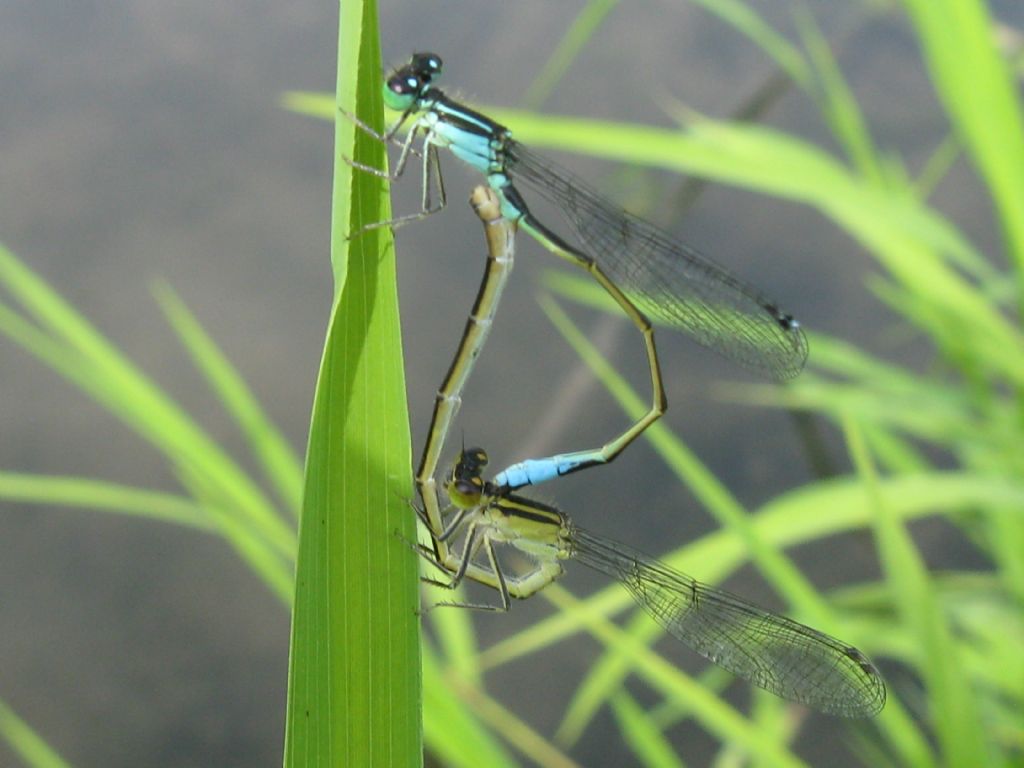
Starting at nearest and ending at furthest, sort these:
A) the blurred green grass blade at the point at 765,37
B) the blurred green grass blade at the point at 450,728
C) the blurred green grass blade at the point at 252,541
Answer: the blurred green grass blade at the point at 450,728 → the blurred green grass blade at the point at 252,541 → the blurred green grass blade at the point at 765,37

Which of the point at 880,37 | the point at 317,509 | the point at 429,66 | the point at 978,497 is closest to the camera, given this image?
the point at 317,509

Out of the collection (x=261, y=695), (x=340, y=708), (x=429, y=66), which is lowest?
(x=340, y=708)

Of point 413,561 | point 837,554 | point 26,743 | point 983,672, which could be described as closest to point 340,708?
point 413,561

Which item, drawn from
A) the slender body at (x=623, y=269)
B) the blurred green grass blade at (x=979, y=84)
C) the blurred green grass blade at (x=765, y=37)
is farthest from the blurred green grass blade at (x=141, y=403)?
the blurred green grass blade at (x=765, y=37)

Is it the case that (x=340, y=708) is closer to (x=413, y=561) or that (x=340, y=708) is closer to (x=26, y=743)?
(x=413, y=561)

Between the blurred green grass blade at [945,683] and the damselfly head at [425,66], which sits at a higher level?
the damselfly head at [425,66]

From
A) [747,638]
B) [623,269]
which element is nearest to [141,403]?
[623,269]

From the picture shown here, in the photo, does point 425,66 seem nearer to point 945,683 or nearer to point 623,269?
point 623,269

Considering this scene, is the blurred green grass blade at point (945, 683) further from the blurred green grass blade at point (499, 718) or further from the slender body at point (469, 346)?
the blurred green grass blade at point (499, 718)
